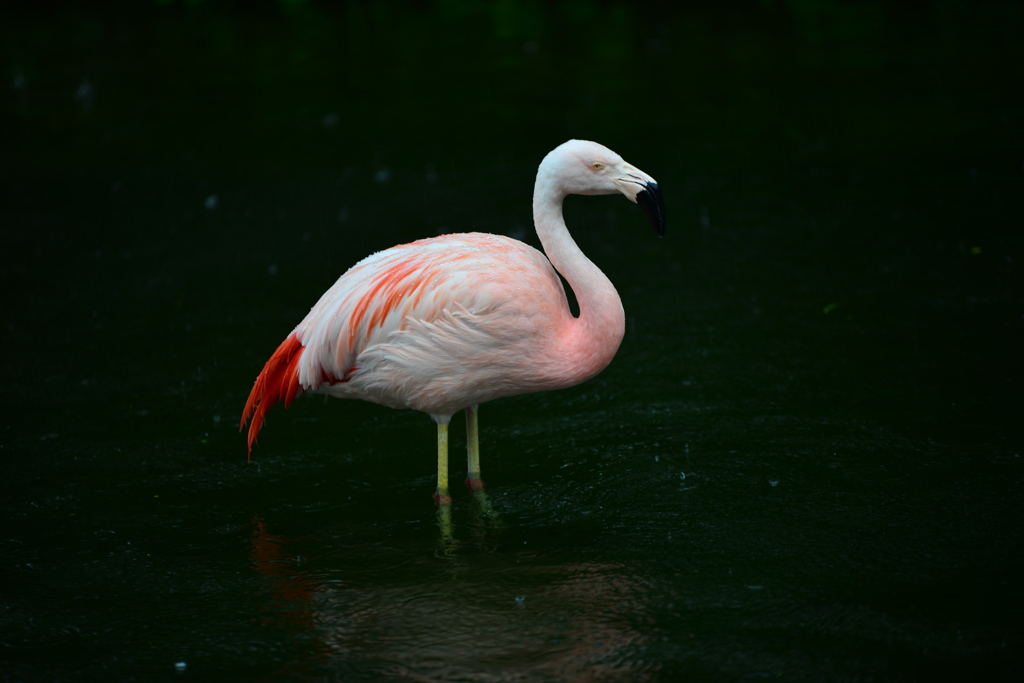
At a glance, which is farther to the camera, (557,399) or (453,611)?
(557,399)

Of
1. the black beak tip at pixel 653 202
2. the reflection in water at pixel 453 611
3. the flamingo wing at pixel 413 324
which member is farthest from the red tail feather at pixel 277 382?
the black beak tip at pixel 653 202

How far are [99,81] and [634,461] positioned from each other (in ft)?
34.6

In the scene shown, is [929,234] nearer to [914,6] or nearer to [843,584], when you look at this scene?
[843,584]

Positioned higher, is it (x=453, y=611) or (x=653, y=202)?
(x=653, y=202)

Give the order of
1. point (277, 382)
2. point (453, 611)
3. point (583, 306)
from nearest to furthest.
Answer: point (453, 611) → point (583, 306) → point (277, 382)

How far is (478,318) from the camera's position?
4.38m

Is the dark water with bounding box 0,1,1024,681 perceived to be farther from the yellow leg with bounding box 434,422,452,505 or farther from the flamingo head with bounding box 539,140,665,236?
the flamingo head with bounding box 539,140,665,236

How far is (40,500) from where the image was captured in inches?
199

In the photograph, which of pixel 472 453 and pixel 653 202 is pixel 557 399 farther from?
pixel 653 202

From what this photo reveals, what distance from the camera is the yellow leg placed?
4.70 m

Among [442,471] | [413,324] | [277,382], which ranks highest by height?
[413,324]

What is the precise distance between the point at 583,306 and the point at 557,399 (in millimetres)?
1461

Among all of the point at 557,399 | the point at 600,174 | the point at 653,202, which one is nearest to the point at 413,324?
the point at 600,174

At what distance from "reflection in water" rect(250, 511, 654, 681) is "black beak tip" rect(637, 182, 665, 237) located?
1398mm
